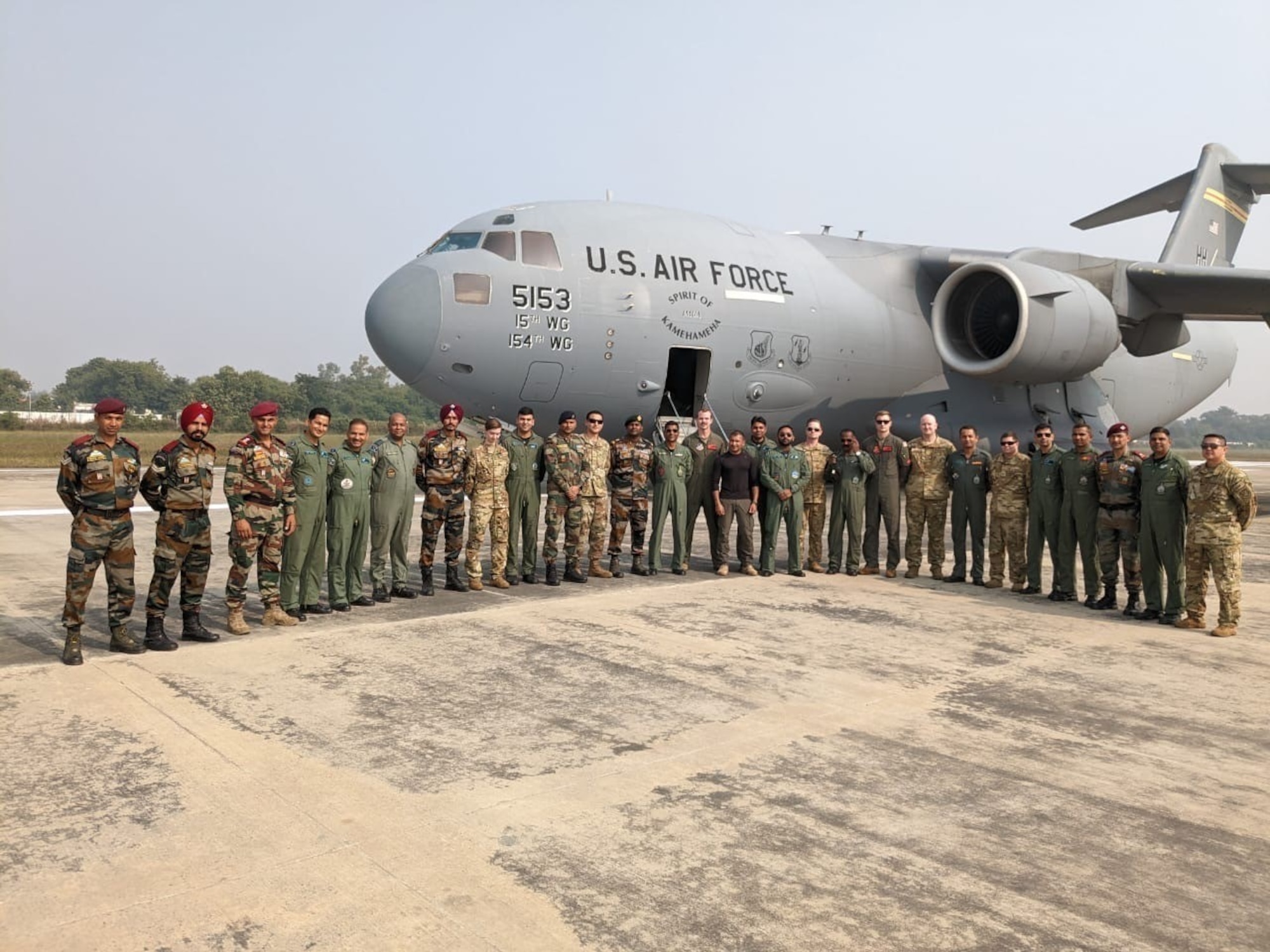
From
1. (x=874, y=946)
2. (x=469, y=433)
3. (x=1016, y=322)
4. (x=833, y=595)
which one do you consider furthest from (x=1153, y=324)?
(x=874, y=946)

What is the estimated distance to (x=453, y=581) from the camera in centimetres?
774

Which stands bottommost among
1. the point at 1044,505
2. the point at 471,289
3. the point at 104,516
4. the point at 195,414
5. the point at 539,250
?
the point at 1044,505

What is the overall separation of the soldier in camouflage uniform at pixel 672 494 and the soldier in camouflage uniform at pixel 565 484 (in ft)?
2.65

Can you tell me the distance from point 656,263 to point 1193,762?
8277mm

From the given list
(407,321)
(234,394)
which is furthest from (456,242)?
(234,394)

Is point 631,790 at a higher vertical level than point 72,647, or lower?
lower

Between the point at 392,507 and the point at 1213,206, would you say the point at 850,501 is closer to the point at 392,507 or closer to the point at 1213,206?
the point at 392,507

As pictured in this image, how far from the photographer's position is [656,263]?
36.7 ft

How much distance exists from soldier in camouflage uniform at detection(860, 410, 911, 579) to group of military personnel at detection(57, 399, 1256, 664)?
0.02 meters

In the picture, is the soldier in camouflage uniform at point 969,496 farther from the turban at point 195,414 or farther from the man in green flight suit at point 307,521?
the turban at point 195,414

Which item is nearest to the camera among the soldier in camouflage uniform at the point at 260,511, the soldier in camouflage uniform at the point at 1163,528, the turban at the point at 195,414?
the turban at the point at 195,414

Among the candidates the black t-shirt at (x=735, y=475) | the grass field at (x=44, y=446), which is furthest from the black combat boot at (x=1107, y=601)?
the grass field at (x=44, y=446)

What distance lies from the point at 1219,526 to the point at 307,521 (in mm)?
6207

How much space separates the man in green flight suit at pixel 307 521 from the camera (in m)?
6.45
